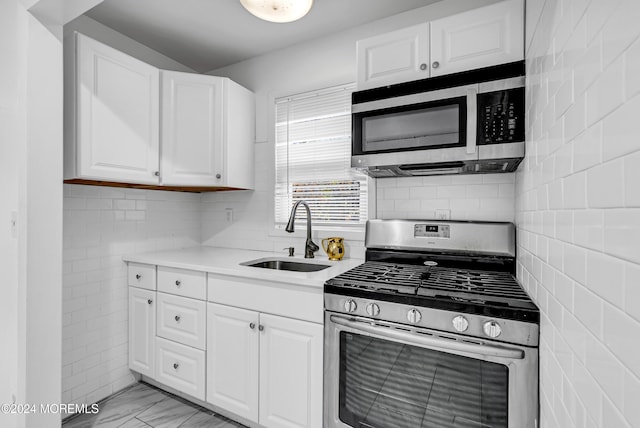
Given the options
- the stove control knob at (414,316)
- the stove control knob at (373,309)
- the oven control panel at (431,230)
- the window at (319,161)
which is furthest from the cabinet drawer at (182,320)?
the oven control panel at (431,230)

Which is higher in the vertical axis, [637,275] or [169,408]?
[637,275]

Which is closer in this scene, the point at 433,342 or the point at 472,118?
the point at 433,342

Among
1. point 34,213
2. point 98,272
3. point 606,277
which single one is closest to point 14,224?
point 34,213

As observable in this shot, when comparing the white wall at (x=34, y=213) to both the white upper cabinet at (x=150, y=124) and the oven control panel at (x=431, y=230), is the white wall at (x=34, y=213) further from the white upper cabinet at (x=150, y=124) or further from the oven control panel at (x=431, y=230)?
the oven control panel at (x=431, y=230)

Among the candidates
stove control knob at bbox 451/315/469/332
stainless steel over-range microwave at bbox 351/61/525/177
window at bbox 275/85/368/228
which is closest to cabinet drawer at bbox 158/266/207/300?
window at bbox 275/85/368/228

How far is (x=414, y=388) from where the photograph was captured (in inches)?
51.5

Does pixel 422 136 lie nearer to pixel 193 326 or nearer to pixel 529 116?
pixel 529 116

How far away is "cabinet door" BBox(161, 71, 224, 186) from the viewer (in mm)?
2232

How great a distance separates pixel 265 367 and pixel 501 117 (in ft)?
5.56

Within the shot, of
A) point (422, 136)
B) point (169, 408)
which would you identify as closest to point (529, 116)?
point (422, 136)

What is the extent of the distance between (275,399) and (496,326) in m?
1.17

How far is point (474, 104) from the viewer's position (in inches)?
58.8

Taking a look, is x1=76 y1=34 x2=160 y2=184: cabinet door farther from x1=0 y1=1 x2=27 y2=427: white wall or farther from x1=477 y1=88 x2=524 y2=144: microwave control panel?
x1=477 y1=88 x2=524 y2=144: microwave control panel

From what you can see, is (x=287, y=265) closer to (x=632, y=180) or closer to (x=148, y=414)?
(x=148, y=414)
